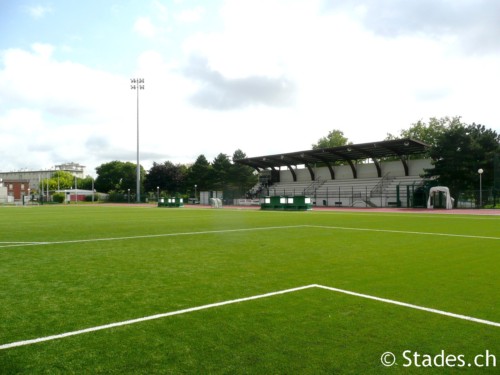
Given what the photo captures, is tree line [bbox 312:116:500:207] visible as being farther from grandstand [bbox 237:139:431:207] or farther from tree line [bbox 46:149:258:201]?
tree line [bbox 46:149:258:201]

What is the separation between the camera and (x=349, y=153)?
5625 centimetres

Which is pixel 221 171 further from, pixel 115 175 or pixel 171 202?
pixel 115 175

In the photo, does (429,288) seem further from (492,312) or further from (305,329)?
(305,329)

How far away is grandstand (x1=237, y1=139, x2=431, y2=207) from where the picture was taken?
49625 millimetres

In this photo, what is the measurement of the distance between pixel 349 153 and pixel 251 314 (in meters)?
53.7

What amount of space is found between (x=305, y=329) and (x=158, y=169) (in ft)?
348

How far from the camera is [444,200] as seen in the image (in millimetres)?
40812

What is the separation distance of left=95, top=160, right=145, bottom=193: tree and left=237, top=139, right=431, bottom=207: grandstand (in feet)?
217

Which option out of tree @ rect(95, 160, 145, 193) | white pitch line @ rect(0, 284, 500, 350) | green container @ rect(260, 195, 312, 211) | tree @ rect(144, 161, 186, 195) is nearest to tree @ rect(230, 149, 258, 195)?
tree @ rect(144, 161, 186, 195)

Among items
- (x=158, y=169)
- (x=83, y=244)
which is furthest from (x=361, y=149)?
(x=158, y=169)

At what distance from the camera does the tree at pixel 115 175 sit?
126m

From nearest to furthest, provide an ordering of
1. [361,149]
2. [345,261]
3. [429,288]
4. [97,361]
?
[97,361] → [429,288] → [345,261] → [361,149]

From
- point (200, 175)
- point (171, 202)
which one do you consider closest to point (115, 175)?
point (200, 175)

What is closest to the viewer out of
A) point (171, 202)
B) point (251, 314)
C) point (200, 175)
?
point (251, 314)
